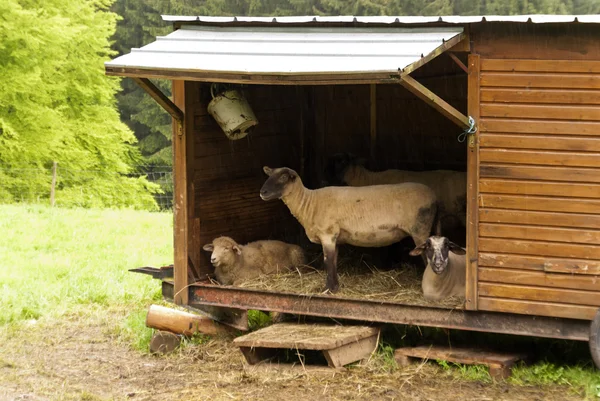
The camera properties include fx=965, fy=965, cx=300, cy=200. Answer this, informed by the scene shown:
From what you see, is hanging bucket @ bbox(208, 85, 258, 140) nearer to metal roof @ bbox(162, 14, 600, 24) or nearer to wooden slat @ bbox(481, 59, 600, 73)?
metal roof @ bbox(162, 14, 600, 24)

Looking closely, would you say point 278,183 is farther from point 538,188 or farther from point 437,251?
point 538,188

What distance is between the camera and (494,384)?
926 centimetres

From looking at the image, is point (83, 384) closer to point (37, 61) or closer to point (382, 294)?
point (382, 294)

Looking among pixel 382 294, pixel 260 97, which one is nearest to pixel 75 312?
pixel 260 97

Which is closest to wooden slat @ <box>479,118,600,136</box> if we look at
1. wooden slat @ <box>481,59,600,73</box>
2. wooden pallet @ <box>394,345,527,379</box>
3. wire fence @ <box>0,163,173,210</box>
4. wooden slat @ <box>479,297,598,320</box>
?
wooden slat @ <box>481,59,600,73</box>

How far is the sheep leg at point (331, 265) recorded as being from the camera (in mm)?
10633

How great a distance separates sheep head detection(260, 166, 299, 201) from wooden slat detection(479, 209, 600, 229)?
2.48 metres

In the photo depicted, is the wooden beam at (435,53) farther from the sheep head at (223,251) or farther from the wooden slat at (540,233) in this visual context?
the sheep head at (223,251)

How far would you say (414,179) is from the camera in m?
11.9

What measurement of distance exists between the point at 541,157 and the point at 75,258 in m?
10.3

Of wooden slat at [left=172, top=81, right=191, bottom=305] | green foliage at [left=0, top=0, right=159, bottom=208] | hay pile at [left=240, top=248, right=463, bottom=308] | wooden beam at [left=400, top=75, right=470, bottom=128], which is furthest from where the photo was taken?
green foliage at [left=0, top=0, right=159, bottom=208]

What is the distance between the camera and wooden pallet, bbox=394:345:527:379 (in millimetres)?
9352

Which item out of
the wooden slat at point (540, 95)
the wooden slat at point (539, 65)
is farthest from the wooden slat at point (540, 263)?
the wooden slat at point (539, 65)

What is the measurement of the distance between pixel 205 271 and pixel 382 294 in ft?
7.36
